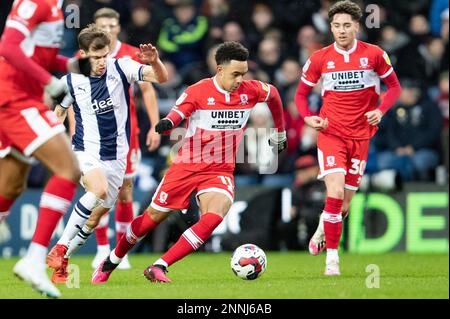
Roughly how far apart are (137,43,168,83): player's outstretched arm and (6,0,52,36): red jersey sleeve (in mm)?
1193

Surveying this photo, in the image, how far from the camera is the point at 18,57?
7605mm

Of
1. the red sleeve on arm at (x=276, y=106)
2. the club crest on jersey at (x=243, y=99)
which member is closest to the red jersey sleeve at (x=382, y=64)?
the red sleeve on arm at (x=276, y=106)

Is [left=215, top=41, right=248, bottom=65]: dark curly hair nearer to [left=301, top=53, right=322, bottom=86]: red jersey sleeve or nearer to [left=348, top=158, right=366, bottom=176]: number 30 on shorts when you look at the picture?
[left=301, top=53, right=322, bottom=86]: red jersey sleeve

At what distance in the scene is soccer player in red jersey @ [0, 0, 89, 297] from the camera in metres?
7.61

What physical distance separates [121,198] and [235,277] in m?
2.04

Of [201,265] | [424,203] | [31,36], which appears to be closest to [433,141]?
[424,203]

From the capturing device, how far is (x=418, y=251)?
14266 mm

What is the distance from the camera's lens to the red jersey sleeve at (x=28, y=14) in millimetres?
7730

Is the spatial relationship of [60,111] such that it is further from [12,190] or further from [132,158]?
[12,190]

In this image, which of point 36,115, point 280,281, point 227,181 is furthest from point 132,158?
point 36,115

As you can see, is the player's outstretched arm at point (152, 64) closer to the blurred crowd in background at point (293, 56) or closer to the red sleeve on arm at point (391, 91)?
the red sleeve on arm at point (391, 91)

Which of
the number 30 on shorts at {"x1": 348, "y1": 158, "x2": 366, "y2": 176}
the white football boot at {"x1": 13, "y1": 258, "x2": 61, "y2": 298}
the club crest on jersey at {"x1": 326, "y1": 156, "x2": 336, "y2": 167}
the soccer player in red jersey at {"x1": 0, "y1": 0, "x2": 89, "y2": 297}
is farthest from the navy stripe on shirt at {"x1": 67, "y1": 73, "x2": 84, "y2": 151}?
the white football boot at {"x1": 13, "y1": 258, "x2": 61, "y2": 298}

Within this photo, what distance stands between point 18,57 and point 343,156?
153 inches

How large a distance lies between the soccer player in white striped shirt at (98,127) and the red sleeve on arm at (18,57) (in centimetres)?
188
